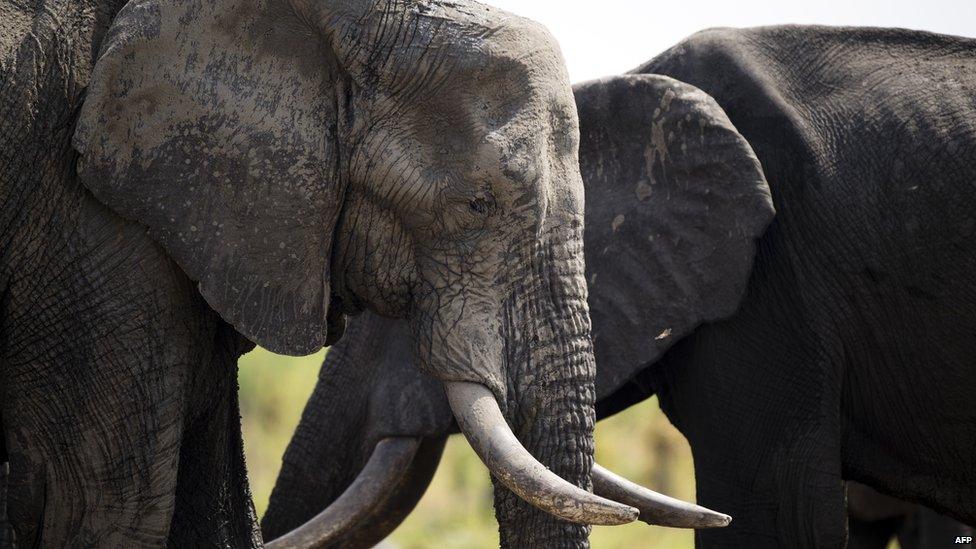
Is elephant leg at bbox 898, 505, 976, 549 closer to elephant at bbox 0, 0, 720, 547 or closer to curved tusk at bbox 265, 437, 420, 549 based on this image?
curved tusk at bbox 265, 437, 420, 549

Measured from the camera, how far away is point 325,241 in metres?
3.21

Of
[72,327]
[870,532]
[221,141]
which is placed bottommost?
[870,532]

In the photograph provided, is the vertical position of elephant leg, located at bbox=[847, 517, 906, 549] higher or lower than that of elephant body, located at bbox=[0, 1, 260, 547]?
lower

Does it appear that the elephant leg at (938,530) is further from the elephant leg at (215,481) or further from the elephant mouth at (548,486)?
the elephant leg at (215,481)

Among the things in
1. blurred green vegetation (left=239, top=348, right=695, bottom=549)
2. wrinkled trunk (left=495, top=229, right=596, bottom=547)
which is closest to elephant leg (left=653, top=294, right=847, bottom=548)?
wrinkled trunk (left=495, top=229, right=596, bottom=547)

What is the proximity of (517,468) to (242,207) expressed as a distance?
0.83 meters

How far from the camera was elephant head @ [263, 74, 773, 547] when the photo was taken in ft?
14.6

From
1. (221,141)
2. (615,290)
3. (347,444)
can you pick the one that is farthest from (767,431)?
(221,141)

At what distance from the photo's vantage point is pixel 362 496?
4398 mm

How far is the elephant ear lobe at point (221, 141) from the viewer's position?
3094 mm

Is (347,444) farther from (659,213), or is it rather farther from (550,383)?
(550,383)

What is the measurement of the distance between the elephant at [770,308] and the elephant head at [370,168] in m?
1.27

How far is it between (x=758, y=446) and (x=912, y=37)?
1.48 meters

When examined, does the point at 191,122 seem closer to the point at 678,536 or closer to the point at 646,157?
the point at 646,157
